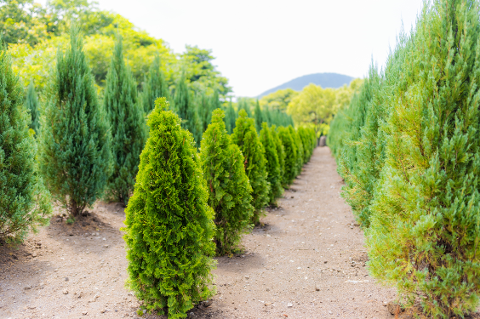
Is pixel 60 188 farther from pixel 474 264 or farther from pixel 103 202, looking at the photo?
pixel 474 264

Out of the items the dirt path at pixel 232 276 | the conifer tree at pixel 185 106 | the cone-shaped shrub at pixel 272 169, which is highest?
the conifer tree at pixel 185 106

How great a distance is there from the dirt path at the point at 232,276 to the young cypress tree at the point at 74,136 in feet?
2.48

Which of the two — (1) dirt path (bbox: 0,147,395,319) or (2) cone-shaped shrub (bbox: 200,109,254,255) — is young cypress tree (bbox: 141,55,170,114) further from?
(2) cone-shaped shrub (bbox: 200,109,254,255)

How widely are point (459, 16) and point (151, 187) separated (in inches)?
133

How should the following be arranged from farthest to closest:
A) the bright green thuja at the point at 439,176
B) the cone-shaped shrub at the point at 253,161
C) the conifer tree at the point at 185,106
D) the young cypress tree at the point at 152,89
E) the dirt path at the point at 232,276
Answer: the conifer tree at the point at 185,106 → the young cypress tree at the point at 152,89 → the cone-shaped shrub at the point at 253,161 → the dirt path at the point at 232,276 → the bright green thuja at the point at 439,176

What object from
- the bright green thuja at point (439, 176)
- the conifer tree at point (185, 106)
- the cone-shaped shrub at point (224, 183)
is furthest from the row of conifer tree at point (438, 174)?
the conifer tree at point (185, 106)

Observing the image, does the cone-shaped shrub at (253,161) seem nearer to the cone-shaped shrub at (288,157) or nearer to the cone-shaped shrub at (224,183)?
the cone-shaped shrub at (224,183)

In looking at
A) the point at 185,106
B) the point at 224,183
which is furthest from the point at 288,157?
the point at 224,183

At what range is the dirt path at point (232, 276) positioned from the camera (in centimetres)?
362

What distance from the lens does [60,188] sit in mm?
6520

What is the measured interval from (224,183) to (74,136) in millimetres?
3462

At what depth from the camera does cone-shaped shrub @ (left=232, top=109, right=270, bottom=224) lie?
24.2 feet

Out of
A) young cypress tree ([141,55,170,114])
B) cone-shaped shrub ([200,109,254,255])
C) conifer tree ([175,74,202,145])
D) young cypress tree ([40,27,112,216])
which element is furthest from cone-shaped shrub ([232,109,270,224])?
conifer tree ([175,74,202,145])

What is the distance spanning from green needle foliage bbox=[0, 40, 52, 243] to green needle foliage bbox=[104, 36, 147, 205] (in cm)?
308
